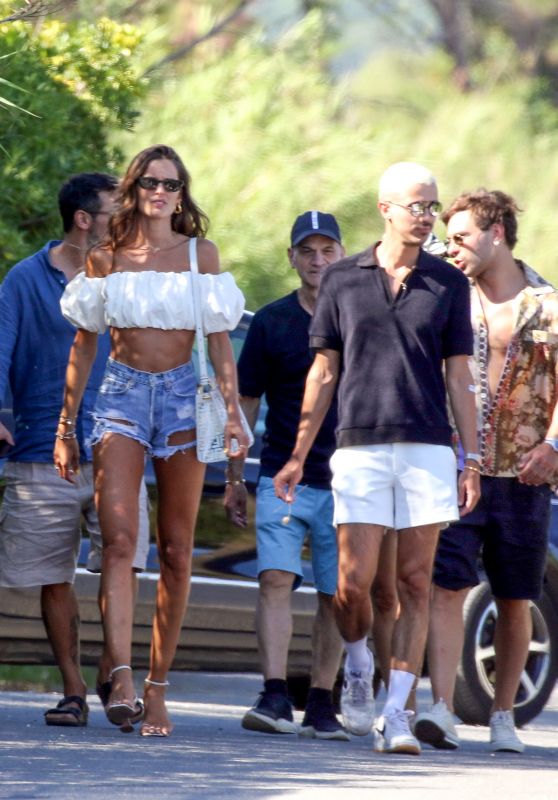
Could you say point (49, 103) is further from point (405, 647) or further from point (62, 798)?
point (62, 798)

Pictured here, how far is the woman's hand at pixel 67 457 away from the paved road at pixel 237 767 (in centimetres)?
91

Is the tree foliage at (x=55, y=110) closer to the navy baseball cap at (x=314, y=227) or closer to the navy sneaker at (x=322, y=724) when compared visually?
the navy baseball cap at (x=314, y=227)

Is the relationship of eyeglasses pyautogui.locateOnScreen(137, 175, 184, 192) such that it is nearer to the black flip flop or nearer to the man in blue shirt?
the man in blue shirt

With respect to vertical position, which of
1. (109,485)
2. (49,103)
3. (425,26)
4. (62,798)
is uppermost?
(425,26)

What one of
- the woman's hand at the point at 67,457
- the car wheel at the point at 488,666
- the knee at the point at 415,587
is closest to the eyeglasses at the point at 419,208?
the knee at the point at 415,587

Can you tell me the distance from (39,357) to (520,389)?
1.79 m

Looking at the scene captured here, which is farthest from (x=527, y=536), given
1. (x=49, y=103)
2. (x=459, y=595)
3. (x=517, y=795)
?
(x=49, y=103)

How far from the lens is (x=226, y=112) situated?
57.4 ft

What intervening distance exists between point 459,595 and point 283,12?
668 inches

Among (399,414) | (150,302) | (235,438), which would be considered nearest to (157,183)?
(150,302)

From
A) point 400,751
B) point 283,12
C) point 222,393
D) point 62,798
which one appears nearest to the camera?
point 62,798

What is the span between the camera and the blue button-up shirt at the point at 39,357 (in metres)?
7.39

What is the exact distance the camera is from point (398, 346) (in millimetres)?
6684

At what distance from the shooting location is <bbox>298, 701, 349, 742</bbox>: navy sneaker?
7301 millimetres
